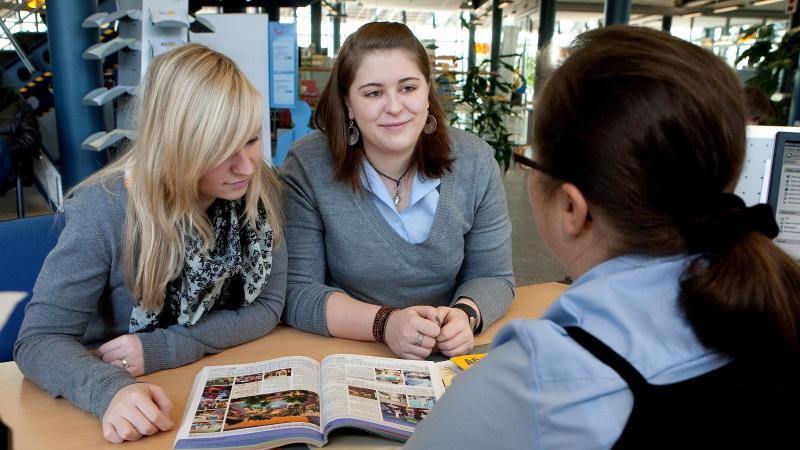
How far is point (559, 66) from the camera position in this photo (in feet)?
2.18

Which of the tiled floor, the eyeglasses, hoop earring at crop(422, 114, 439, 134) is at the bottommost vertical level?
the tiled floor

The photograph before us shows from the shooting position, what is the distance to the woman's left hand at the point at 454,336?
128 centimetres

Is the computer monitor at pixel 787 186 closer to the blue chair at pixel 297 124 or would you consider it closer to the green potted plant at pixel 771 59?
the blue chair at pixel 297 124

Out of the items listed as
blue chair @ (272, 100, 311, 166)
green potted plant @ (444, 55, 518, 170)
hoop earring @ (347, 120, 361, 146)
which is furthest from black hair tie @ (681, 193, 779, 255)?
blue chair @ (272, 100, 311, 166)

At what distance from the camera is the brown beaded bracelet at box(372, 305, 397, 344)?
132cm

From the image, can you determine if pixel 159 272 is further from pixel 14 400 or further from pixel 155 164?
pixel 14 400

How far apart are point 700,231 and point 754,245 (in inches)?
2.0

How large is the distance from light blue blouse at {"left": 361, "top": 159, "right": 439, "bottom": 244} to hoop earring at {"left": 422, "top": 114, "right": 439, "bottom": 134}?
124 mm

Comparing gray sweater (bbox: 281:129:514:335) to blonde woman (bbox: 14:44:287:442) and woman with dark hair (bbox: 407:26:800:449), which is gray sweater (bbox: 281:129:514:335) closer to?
blonde woman (bbox: 14:44:287:442)

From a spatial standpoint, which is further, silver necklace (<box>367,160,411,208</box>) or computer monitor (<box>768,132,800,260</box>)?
silver necklace (<box>367,160,411,208</box>)

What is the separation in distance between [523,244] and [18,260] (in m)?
3.78

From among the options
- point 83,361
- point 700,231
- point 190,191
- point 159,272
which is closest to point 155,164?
point 190,191

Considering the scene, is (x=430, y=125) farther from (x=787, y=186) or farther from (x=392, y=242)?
(x=787, y=186)

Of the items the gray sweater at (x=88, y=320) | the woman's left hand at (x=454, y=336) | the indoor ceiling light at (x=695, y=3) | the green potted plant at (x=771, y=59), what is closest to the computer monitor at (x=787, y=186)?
the woman's left hand at (x=454, y=336)
